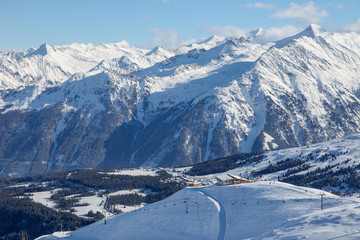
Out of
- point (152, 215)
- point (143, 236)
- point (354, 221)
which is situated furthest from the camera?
point (152, 215)

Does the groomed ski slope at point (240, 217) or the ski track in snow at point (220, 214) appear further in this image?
the ski track in snow at point (220, 214)

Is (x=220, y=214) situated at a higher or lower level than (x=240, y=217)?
higher

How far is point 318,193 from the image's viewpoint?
17038 cm

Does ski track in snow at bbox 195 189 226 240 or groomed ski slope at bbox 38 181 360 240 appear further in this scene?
ski track in snow at bbox 195 189 226 240

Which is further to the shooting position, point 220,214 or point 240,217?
point 220,214

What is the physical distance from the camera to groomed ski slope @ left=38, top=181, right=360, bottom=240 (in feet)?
409

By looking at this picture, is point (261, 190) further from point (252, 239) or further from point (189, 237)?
point (252, 239)

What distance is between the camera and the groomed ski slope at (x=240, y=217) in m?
125

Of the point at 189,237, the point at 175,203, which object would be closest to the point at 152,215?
the point at 175,203

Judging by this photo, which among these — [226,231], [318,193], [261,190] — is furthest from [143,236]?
[318,193]

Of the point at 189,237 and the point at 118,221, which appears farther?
the point at 118,221

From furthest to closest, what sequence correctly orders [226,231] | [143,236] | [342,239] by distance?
1. [143,236]
2. [226,231]
3. [342,239]

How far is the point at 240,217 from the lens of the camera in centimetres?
15738

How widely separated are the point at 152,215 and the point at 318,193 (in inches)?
2196
